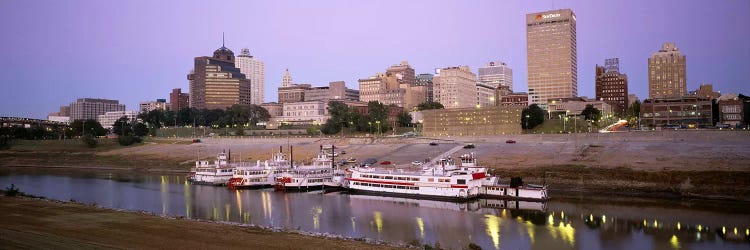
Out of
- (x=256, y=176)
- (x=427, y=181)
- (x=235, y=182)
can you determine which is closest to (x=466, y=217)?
(x=427, y=181)

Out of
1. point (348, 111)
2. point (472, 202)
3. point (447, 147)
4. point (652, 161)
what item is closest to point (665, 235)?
point (472, 202)

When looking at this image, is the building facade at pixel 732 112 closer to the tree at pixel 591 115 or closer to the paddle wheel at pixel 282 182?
the tree at pixel 591 115

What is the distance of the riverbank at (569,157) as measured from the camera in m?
70.2

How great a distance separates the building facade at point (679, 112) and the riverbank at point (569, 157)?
2686 inches

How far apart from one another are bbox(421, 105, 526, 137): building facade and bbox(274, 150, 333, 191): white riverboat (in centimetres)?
7105

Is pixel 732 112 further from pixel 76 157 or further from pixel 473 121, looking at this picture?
pixel 76 157

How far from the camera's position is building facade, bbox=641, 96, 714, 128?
522ft

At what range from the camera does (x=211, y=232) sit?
39.6m

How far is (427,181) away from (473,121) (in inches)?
3675

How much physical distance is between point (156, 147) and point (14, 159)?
3669cm

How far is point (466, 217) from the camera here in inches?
2233

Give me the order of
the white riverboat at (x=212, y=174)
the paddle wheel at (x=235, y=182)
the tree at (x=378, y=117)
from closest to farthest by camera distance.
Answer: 1. the paddle wheel at (x=235, y=182)
2. the white riverboat at (x=212, y=174)
3. the tree at (x=378, y=117)

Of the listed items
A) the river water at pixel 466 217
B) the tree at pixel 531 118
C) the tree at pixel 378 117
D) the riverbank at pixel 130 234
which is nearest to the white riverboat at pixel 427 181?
the river water at pixel 466 217

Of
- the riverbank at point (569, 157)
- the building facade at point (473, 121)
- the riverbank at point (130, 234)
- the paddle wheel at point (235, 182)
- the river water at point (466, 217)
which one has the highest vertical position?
the building facade at point (473, 121)
